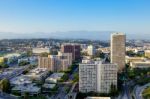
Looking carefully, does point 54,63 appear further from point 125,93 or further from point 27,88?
point 125,93

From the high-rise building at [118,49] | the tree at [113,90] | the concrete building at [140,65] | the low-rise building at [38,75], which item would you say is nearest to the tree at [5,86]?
the low-rise building at [38,75]

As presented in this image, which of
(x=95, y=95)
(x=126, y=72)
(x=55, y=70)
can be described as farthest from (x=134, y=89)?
(x=55, y=70)

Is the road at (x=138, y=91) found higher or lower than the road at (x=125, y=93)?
higher

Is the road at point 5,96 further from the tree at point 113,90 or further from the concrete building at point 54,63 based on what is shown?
the concrete building at point 54,63

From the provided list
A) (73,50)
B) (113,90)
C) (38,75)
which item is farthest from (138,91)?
(73,50)

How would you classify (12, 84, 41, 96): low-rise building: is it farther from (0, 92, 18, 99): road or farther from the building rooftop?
(0, 92, 18, 99): road

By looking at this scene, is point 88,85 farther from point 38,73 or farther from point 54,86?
point 38,73

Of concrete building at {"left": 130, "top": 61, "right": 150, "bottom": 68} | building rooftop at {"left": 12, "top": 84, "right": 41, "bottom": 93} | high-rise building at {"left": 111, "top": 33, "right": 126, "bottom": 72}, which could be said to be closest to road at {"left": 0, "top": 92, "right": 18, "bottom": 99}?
building rooftop at {"left": 12, "top": 84, "right": 41, "bottom": 93}
